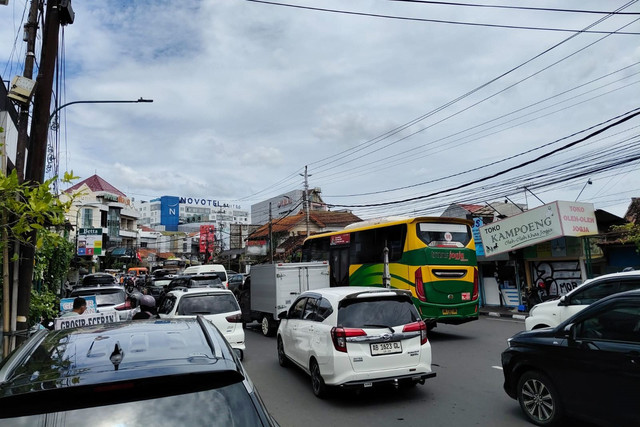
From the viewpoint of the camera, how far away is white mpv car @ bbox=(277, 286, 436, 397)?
623cm

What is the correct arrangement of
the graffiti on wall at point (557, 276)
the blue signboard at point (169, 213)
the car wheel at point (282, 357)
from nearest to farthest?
the car wheel at point (282, 357)
the graffiti on wall at point (557, 276)
the blue signboard at point (169, 213)

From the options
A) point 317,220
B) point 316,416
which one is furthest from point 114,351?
point 317,220

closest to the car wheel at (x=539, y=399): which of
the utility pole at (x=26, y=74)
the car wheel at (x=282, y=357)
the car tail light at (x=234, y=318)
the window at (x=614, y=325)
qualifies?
the window at (x=614, y=325)

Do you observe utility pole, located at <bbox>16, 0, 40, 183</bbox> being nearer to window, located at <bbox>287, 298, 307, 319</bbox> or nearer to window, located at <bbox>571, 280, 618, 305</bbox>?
window, located at <bbox>287, 298, 307, 319</bbox>

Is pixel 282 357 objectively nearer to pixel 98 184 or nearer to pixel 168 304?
pixel 168 304

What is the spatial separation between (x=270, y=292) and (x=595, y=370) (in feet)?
35.9

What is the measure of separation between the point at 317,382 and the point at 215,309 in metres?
3.70

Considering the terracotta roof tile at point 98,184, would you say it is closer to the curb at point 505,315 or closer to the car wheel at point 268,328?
the car wheel at point 268,328

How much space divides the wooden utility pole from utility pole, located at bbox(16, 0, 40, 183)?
249mm

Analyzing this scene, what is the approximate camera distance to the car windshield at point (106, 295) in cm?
1156

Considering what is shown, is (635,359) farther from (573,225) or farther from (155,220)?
(155,220)

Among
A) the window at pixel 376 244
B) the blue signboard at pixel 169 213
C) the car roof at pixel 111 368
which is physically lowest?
the car roof at pixel 111 368

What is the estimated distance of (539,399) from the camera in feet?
17.2

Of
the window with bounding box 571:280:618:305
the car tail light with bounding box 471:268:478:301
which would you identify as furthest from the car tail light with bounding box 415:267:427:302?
the window with bounding box 571:280:618:305
